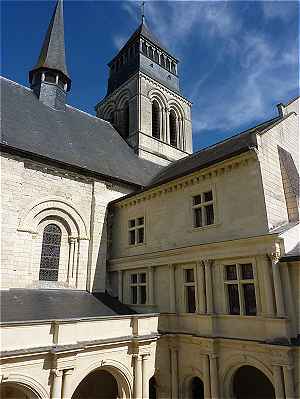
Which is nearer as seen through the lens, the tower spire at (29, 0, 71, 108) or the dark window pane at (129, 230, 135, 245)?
the dark window pane at (129, 230, 135, 245)

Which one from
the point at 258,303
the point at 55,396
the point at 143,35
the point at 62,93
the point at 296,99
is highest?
the point at 143,35

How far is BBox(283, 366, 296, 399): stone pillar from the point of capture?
334 inches

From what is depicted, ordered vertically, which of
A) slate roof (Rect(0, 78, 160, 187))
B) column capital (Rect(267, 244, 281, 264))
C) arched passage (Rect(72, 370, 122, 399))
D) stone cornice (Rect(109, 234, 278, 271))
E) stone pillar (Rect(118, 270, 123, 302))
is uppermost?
slate roof (Rect(0, 78, 160, 187))

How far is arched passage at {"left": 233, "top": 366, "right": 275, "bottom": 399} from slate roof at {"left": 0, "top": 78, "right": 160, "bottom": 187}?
10285 mm

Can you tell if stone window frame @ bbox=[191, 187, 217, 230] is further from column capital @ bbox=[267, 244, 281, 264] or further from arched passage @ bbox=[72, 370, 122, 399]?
arched passage @ bbox=[72, 370, 122, 399]

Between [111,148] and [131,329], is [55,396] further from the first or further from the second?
[111,148]

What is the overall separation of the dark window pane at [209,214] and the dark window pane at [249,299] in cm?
266

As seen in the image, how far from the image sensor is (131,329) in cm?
1136

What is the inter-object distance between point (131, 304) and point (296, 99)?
1230cm

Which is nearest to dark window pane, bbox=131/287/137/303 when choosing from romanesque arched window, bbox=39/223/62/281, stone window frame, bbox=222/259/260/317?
romanesque arched window, bbox=39/223/62/281

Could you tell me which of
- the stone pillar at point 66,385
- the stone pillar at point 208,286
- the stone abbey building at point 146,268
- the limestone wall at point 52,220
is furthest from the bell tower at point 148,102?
the stone pillar at point 66,385

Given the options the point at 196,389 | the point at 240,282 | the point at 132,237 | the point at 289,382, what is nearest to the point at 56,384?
the point at 196,389

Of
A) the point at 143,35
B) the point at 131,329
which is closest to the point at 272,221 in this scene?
the point at 131,329

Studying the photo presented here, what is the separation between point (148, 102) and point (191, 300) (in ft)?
57.1
